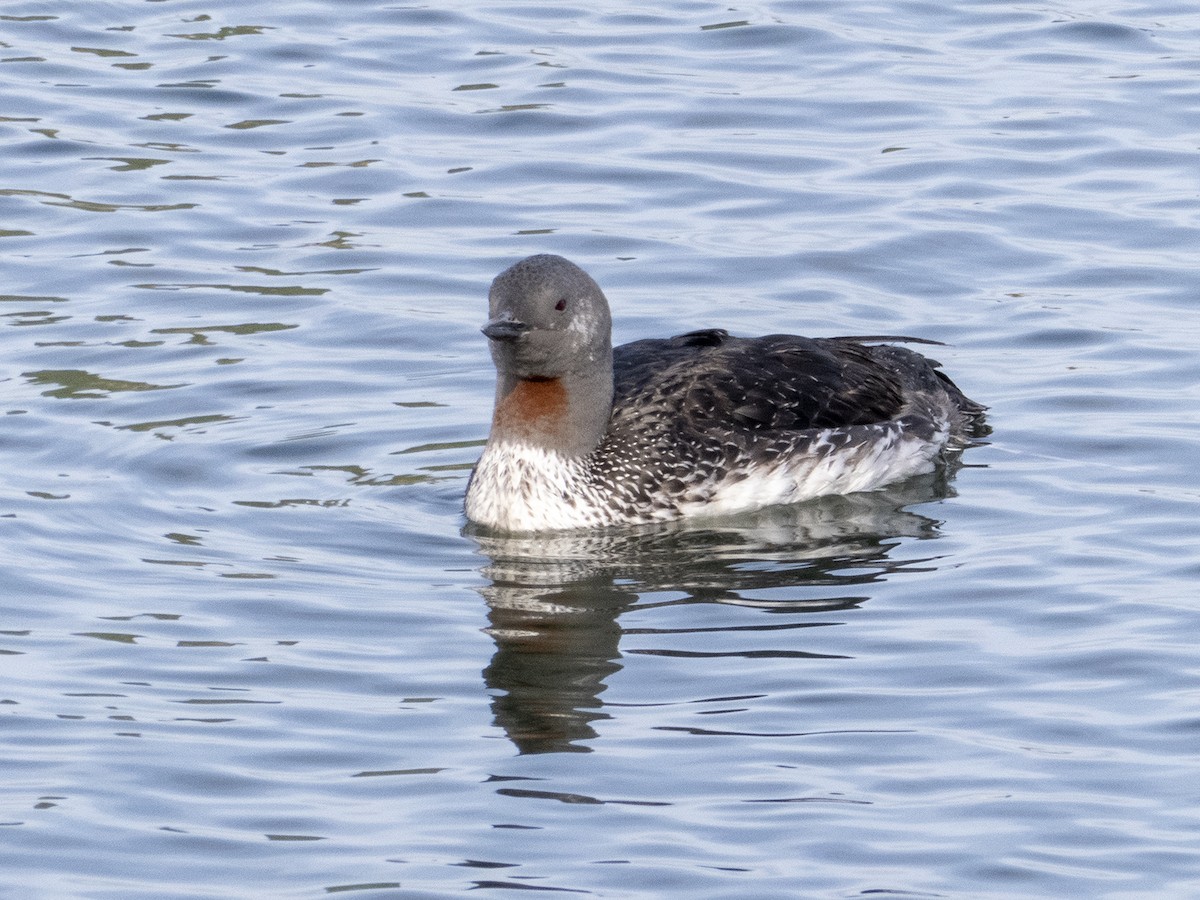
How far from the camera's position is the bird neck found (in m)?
11.3

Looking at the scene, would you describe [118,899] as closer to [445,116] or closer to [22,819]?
[22,819]

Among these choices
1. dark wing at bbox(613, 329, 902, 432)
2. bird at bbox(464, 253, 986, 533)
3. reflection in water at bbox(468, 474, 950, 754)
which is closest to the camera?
reflection in water at bbox(468, 474, 950, 754)

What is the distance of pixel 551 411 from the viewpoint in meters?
11.3

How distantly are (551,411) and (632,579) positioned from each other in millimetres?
1126

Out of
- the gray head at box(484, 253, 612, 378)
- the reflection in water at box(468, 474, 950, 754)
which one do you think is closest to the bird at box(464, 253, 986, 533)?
the gray head at box(484, 253, 612, 378)

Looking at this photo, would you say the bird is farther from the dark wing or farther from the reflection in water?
the reflection in water

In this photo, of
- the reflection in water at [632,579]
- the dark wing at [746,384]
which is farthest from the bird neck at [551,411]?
the reflection in water at [632,579]

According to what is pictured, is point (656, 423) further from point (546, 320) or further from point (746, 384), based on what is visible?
point (546, 320)

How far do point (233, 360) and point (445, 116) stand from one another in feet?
14.4

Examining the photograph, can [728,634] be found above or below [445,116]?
below

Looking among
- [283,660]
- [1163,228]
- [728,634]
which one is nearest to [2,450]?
[283,660]

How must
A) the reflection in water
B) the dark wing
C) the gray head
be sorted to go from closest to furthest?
the reflection in water
the gray head
the dark wing

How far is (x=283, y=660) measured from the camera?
30.8 ft

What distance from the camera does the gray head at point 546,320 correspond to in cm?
1084
